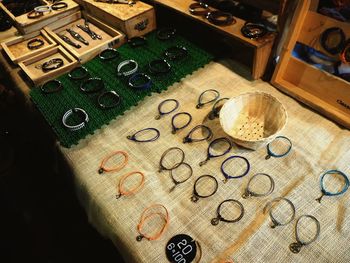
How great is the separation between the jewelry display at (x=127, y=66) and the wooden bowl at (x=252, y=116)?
1.84ft

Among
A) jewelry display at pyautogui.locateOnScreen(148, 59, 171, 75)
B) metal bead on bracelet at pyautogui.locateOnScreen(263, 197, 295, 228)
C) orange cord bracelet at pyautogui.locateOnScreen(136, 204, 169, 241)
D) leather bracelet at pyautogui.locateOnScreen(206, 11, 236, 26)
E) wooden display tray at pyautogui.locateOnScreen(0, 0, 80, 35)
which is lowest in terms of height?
orange cord bracelet at pyautogui.locateOnScreen(136, 204, 169, 241)

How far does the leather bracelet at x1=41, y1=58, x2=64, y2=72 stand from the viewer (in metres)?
1.55

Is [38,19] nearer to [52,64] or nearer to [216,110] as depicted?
[52,64]

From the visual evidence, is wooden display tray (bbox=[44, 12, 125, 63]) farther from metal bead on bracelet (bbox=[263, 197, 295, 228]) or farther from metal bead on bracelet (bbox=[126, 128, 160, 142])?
metal bead on bracelet (bbox=[263, 197, 295, 228])

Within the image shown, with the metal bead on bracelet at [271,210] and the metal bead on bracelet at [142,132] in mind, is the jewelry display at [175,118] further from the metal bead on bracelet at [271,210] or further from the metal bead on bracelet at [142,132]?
the metal bead on bracelet at [271,210]

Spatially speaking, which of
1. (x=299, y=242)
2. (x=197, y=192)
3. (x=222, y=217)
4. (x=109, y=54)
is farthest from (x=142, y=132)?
(x=299, y=242)

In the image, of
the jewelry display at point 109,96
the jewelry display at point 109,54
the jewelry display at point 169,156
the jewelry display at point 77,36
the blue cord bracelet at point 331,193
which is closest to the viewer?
the blue cord bracelet at point 331,193

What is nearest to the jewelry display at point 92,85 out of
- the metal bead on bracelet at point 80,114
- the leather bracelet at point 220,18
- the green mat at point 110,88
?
the green mat at point 110,88

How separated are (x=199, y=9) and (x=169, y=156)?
0.84 meters

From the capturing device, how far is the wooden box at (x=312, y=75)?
3.63 feet

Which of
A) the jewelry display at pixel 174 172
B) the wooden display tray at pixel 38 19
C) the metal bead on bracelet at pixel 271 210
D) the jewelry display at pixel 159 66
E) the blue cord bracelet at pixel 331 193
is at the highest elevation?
the wooden display tray at pixel 38 19

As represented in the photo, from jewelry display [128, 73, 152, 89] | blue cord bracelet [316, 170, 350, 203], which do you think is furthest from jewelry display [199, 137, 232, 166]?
jewelry display [128, 73, 152, 89]

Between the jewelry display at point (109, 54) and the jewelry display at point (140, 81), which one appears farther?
the jewelry display at point (109, 54)

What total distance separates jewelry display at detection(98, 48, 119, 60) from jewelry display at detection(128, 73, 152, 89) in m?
0.23
